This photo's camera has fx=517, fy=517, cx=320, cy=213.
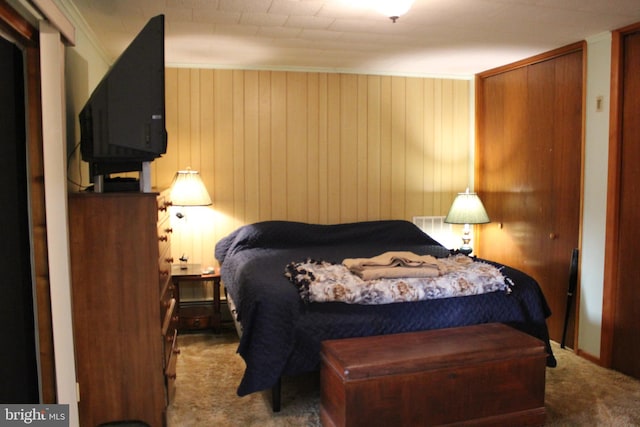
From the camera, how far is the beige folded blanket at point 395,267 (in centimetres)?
271

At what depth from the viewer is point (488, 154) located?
14.6ft

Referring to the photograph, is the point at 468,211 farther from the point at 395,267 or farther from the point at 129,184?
the point at 129,184

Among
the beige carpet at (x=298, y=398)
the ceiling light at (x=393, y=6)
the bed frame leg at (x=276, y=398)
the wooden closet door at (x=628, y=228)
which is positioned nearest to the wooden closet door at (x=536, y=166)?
the wooden closet door at (x=628, y=228)

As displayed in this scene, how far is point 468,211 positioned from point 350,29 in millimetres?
1821

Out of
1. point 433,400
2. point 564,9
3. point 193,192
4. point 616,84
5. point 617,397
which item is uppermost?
point 564,9

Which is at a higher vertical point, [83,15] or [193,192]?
[83,15]

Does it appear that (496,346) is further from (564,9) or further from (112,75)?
(112,75)

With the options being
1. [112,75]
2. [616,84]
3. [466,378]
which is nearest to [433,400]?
[466,378]

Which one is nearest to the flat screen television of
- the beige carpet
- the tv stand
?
the tv stand

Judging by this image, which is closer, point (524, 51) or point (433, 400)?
point (433, 400)

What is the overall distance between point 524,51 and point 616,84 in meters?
0.75

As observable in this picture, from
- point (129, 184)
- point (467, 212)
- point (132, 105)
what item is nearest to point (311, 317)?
point (129, 184)

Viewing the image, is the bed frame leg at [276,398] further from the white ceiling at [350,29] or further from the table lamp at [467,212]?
the table lamp at [467,212]

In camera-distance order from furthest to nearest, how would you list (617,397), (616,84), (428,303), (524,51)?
1. (524,51)
2. (616,84)
3. (617,397)
4. (428,303)
